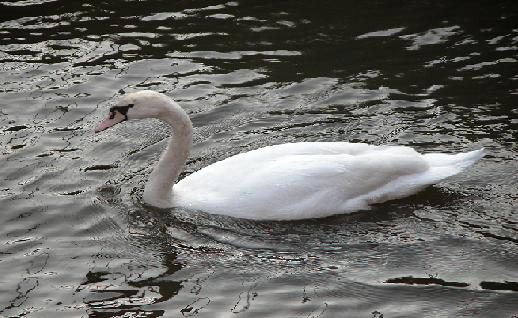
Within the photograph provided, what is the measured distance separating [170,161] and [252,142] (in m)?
1.43

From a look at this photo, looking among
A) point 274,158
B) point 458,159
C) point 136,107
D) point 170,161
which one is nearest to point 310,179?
point 274,158

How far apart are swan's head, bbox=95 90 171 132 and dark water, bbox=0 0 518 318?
823 mm

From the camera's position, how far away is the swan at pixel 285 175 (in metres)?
9.20

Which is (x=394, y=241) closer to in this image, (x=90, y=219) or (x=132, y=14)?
Result: (x=90, y=219)

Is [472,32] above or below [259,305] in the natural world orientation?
above

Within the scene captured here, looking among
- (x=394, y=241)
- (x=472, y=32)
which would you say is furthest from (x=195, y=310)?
(x=472, y=32)

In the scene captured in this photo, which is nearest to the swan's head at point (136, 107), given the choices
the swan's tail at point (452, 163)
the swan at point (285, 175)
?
the swan at point (285, 175)

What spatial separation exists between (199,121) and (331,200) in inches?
102

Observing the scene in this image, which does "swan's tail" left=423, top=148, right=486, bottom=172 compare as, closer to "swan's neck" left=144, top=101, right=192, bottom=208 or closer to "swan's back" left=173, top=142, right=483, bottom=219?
"swan's back" left=173, top=142, right=483, bottom=219

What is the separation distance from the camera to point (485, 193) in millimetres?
9547

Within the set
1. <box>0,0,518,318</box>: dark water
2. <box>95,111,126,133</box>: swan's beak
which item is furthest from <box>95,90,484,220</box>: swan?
<box>0,0,518,318</box>: dark water

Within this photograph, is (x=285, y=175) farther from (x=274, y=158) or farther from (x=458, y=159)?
(x=458, y=159)

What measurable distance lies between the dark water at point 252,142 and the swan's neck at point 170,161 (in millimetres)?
173

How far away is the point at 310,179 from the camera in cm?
922
